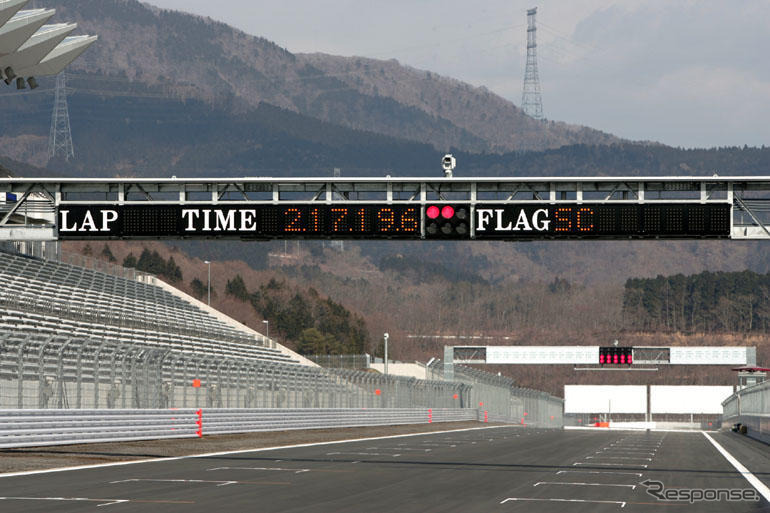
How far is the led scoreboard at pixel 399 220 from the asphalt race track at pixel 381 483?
5.15 metres

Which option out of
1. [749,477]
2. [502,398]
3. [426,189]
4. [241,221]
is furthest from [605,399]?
[241,221]

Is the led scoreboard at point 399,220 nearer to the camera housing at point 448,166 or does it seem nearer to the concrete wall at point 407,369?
the camera housing at point 448,166

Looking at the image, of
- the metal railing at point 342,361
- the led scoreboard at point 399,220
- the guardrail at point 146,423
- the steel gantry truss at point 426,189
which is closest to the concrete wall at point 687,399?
the metal railing at point 342,361

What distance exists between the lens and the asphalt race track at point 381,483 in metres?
16.8

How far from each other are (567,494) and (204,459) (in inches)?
415

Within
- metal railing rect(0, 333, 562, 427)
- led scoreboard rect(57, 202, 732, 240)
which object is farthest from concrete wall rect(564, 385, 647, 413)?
led scoreboard rect(57, 202, 732, 240)

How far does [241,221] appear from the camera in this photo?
88.1 ft

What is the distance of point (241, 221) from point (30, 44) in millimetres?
15232

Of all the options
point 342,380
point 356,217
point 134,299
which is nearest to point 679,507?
point 356,217

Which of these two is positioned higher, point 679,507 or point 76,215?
point 76,215

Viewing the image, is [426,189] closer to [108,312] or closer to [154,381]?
[154,381]

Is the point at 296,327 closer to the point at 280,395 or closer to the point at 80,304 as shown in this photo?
the point at 80,304

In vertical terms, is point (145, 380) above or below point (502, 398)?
above

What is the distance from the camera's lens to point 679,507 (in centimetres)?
1708
